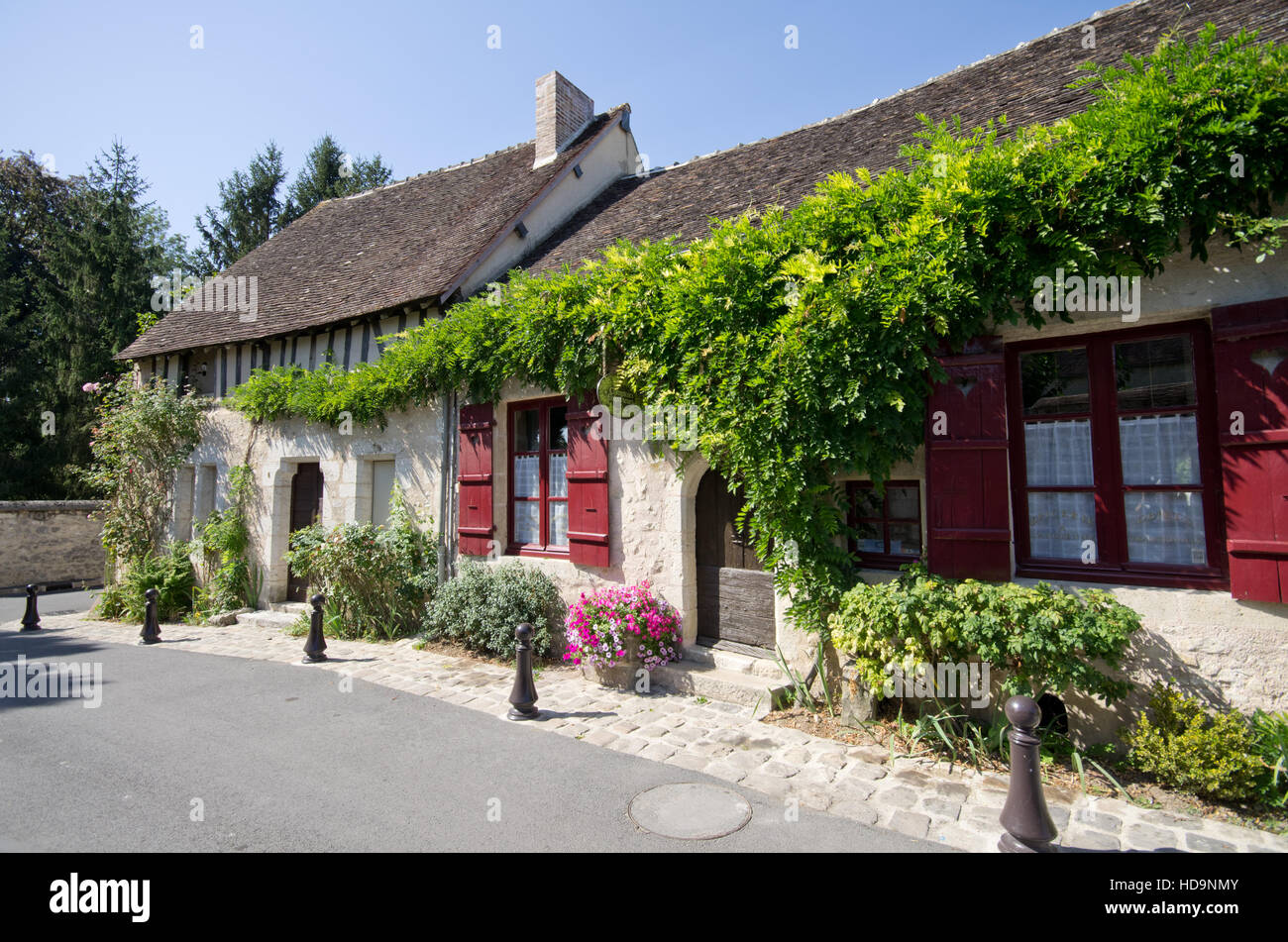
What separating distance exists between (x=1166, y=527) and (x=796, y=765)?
292 cm

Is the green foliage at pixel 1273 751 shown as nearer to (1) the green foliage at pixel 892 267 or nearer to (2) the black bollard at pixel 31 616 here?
(1) the green foliage at pixel 892 267

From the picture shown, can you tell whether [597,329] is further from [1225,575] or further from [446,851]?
[1225,575]

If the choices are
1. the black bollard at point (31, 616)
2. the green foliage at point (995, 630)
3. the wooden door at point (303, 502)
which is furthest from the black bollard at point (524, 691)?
the black bollard at point (31, 616)

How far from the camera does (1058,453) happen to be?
4.60 metres

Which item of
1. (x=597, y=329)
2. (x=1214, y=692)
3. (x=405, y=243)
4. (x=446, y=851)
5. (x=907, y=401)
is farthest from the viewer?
(x=405, y=243)

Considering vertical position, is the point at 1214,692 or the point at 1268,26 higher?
the point at 1268,26

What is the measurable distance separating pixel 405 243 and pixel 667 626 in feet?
26.2

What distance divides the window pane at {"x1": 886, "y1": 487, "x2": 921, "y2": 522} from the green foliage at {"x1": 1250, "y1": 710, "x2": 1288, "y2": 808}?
226 cm

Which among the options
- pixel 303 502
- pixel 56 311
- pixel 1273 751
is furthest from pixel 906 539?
pixel 56 311

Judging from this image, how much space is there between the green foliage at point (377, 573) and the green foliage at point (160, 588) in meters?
3.88

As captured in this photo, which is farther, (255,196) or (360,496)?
(255,196)

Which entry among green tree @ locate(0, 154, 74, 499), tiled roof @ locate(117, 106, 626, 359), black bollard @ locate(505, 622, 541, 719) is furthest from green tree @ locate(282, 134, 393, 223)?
black bollard @ locate(505, 622, 541, 719)

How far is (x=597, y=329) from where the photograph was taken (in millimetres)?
6230

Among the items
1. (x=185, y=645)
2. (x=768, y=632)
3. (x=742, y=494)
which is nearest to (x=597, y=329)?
(x=742, y=494)
